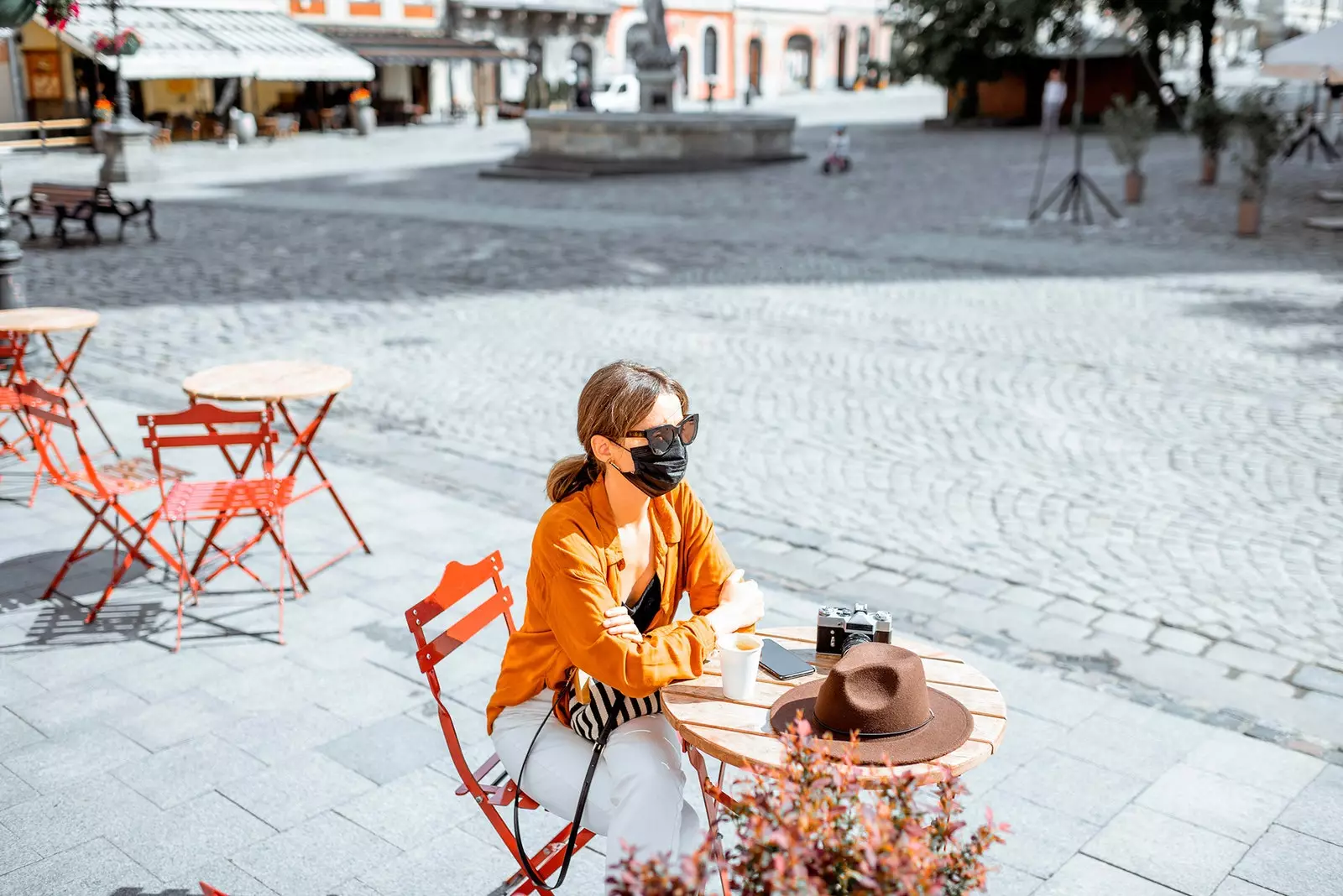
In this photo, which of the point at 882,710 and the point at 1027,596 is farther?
the point at 1027,596

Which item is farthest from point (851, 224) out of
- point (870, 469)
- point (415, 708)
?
point (415, 708)

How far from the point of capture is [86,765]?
169 inches

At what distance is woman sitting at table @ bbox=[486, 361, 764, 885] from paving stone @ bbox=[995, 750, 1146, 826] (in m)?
1.43

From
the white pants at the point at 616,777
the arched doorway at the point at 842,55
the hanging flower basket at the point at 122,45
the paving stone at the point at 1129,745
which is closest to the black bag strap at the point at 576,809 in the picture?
the white pants at the point at 616,777

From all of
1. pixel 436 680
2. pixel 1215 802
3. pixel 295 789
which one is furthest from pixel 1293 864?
pixel 295 789

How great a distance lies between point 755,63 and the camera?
63.2 metres

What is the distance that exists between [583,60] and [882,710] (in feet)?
176

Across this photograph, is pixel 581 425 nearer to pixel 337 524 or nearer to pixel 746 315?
pixel 337 524

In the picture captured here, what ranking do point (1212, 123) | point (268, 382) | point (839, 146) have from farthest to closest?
point (839, 146), point (1212, 123), point (268, 382)

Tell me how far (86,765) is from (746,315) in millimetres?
8641

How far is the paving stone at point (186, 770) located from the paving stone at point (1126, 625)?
342cm

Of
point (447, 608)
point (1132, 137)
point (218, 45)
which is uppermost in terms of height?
point (218, 45)

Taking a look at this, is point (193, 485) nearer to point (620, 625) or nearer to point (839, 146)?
point (620, 625)

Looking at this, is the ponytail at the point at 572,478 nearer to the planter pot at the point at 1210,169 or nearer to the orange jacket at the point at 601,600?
the orange jacket at the point at 601,600
